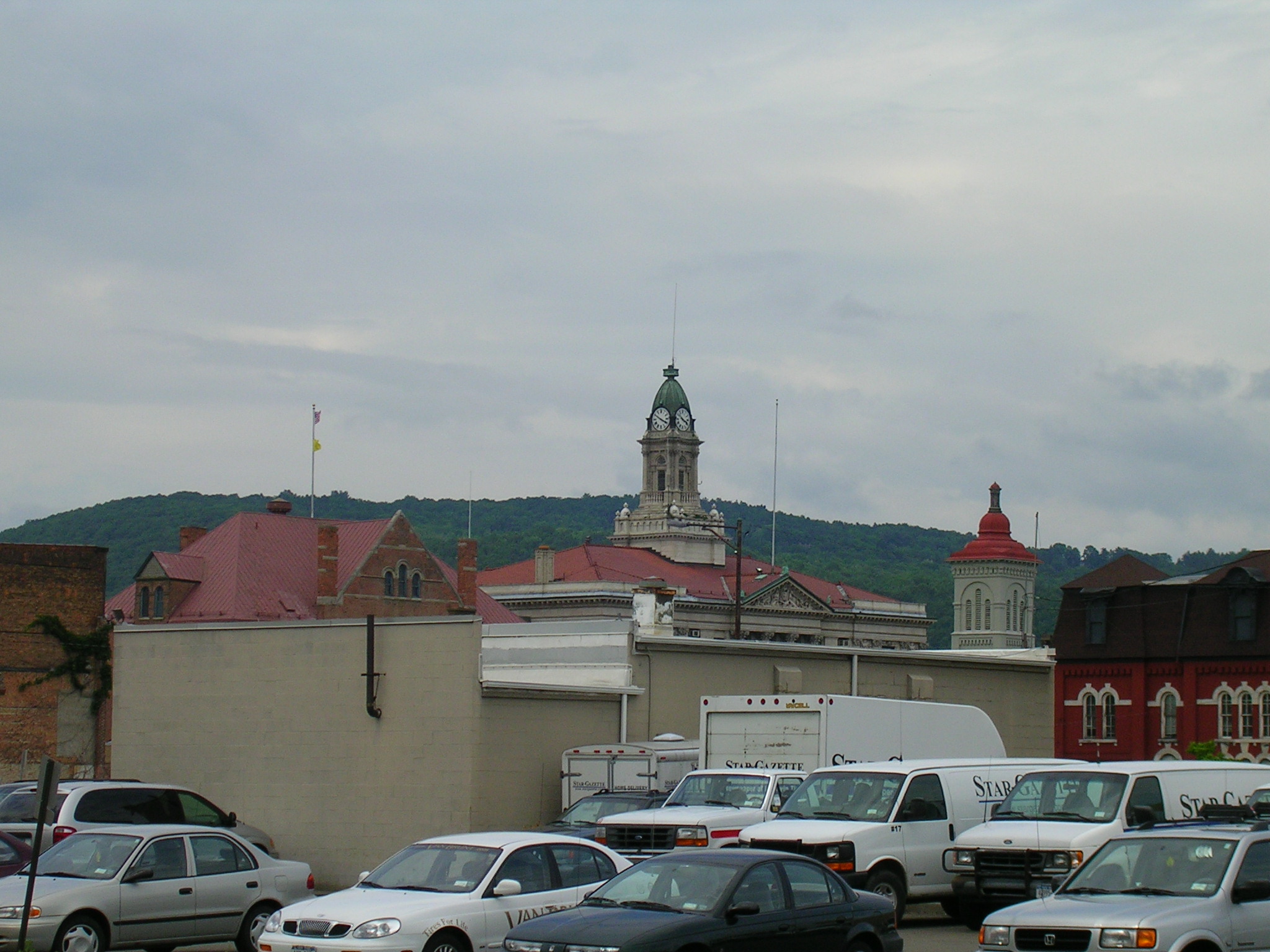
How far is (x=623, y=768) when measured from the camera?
28531mm

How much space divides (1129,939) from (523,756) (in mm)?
16663

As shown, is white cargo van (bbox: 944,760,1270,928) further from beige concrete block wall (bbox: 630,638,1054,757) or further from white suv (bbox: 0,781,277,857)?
beige concrete block wall (bbox: 630,638,1054,757)

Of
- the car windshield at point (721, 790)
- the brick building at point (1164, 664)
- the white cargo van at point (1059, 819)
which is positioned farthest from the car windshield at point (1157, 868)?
the brick building at point (1164, 664)

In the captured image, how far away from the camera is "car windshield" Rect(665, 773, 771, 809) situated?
23.0m

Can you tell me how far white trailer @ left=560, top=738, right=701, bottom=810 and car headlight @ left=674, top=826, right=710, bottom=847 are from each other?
21.8 ft

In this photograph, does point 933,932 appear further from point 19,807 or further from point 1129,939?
point 19,807

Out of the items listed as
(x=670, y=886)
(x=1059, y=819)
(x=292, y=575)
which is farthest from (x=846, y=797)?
(x=292, y=575)

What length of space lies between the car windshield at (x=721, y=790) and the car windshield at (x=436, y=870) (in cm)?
681

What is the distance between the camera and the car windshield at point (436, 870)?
1628 centimetres

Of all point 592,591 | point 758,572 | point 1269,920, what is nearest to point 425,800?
point 1269,920

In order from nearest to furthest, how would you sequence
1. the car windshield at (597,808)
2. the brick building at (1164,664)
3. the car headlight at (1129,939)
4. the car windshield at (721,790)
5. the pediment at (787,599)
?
the car headlight at (1129,939), the car windshield at (721,790), the car windshield at (597,808), the brick building at (1164,664), the pediment at (787,599)

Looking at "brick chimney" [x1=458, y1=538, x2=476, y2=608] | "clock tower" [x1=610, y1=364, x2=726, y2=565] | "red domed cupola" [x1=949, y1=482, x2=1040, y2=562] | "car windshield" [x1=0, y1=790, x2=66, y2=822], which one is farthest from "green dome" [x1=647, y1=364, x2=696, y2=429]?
"car windshield" [x1=0, y1=790, x2=66, y2=822]

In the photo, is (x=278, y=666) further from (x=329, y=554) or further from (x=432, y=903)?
(x=329, y=554)

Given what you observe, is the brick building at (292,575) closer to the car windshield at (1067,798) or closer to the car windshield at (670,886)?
the car windshield at (1067,798)
